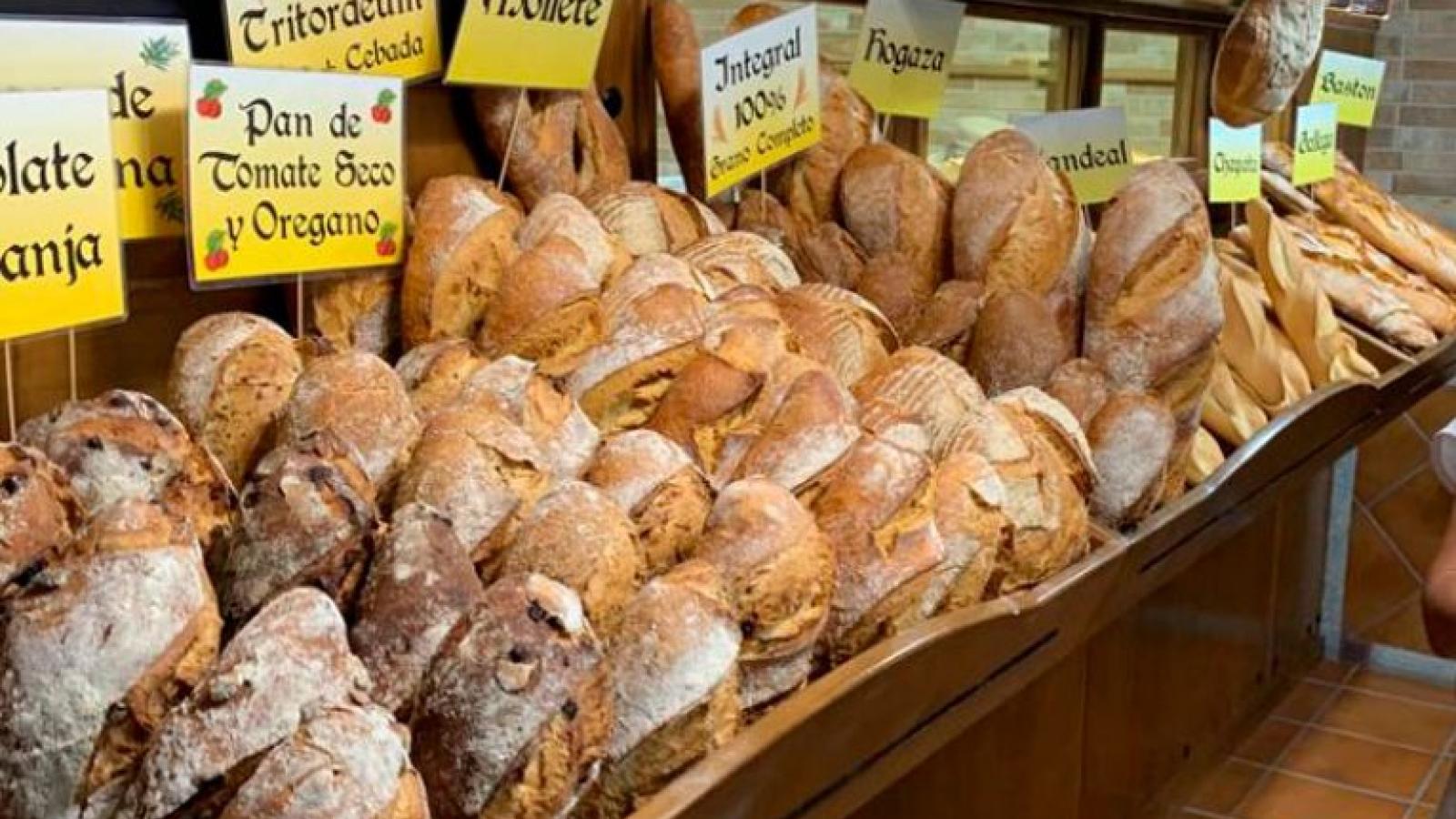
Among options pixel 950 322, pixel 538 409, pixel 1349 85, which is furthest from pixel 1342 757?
pixel 538 409

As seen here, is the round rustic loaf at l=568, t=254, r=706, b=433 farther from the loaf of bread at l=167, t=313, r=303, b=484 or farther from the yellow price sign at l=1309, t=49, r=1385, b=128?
the yellow price sign at l=1309, t=49, r=1385, b=128

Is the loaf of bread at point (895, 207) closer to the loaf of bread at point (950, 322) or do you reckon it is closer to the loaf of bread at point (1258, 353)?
the loaf of bread at point (950, 322)

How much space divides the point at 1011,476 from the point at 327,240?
64 centimetres

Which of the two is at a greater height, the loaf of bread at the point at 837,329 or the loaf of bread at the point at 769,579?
→ the loaf of bread at the point at 837,329

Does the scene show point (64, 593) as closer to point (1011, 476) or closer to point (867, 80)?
point (1011, 476)

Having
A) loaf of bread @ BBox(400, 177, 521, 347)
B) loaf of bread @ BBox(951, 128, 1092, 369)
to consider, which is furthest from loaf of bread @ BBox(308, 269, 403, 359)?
loaf of bread @ BBox(951, 128, 1092, 369)

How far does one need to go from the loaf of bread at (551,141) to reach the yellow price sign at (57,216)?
507 millimetres

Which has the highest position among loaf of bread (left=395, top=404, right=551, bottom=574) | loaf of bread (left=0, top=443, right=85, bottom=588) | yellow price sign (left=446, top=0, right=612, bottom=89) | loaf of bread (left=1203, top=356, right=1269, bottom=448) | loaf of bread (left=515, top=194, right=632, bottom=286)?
yellow price sign (left=446, top=0, right=612, bottom=89)

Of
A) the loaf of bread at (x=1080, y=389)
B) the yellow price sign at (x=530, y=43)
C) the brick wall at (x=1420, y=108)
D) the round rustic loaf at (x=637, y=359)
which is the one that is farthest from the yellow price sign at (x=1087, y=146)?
the brick wall at (x=1420, y=108)

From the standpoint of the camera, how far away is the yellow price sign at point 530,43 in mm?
1473

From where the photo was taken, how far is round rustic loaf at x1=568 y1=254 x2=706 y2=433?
4.42ft

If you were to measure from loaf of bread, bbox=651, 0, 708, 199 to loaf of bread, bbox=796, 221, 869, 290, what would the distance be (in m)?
0.16

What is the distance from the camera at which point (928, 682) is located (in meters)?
1.31

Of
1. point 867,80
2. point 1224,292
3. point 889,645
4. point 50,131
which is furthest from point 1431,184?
point 50,131
